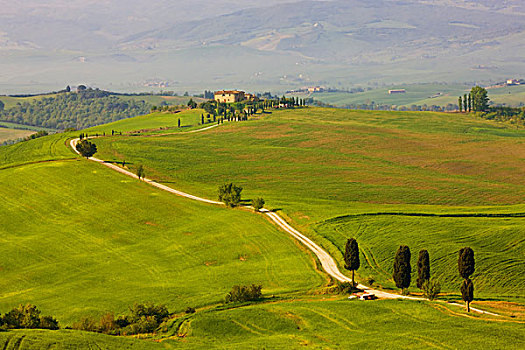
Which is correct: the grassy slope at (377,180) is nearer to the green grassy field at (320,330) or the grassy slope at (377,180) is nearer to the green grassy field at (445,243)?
the green grassy field at (445,243)

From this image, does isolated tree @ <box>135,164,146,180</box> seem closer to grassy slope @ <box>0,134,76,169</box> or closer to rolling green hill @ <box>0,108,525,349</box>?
rolling green hill @ <box>0,108,525,349</box>

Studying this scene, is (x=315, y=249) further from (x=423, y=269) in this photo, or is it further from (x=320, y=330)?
(x=320, y=330)

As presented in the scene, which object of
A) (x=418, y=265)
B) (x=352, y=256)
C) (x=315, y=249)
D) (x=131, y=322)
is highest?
(x=352, y=256)

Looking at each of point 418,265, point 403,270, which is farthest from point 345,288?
point 418,265

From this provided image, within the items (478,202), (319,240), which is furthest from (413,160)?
(319,240)

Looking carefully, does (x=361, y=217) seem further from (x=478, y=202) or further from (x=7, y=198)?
(x=7, y=198)

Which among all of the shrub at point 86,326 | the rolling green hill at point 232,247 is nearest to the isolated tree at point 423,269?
the rolling green hill at point 232,247
